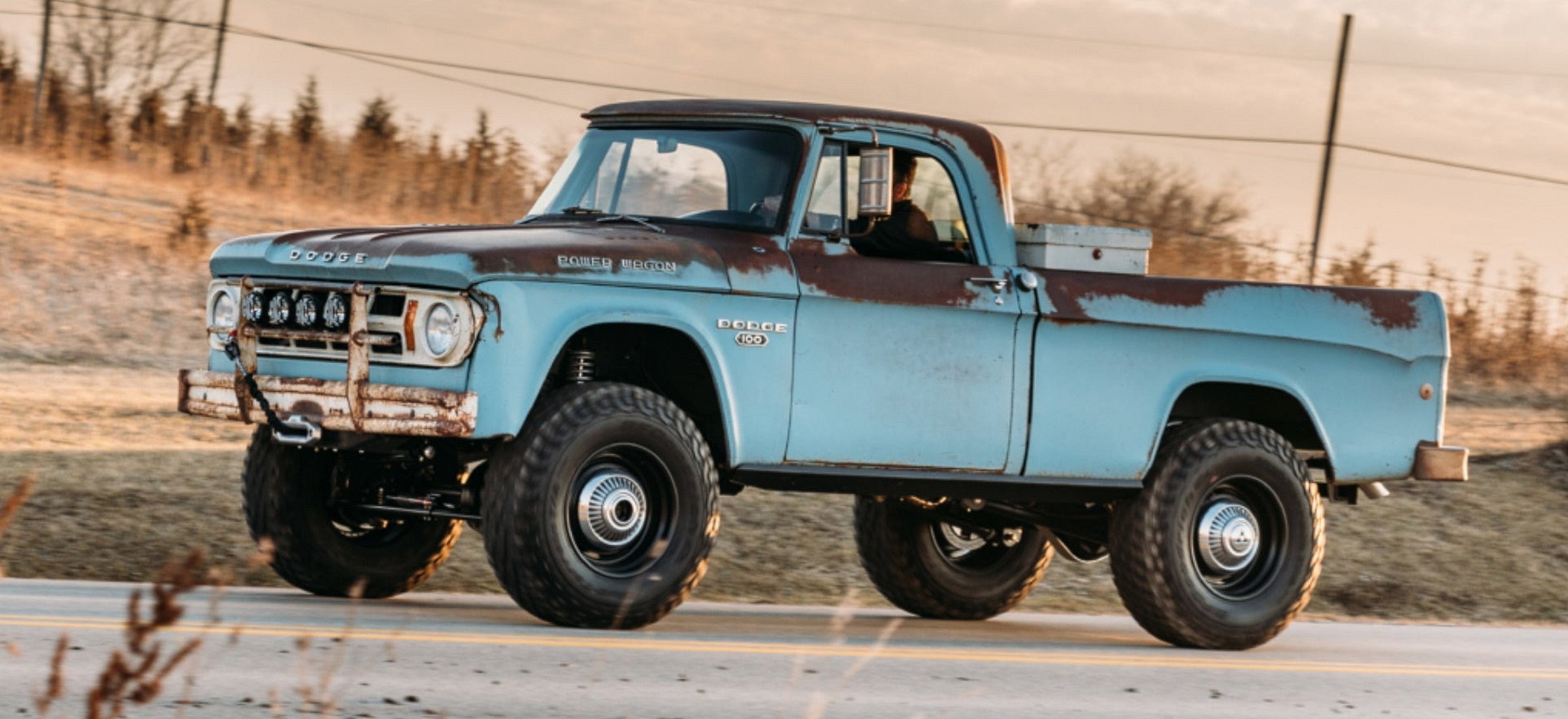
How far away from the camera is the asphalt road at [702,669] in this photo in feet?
23.1

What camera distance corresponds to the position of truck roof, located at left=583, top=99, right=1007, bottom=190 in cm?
997

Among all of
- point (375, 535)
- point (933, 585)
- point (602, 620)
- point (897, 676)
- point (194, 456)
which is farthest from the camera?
point (194, 456)

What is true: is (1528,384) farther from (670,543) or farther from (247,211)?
(670,543)

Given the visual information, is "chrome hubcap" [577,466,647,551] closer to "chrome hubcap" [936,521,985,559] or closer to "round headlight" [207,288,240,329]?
"round headlight" [207,288,240,329]

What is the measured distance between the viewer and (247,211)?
27.3 meters

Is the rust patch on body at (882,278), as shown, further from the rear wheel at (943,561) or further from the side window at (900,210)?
the rear wheel at (943,561)

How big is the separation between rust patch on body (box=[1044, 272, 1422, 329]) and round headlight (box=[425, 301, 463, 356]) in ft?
9.30

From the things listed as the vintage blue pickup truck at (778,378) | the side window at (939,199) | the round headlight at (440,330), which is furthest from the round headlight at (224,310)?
the side window at (939,199)

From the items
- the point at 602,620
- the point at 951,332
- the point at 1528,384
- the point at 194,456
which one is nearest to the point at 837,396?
the point at 951,332

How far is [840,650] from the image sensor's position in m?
9.00

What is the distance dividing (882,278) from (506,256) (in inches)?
70.9

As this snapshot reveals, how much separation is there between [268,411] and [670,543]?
5.65 feet

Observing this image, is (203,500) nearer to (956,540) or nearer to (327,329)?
(956,540)

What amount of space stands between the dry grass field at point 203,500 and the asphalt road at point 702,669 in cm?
96
